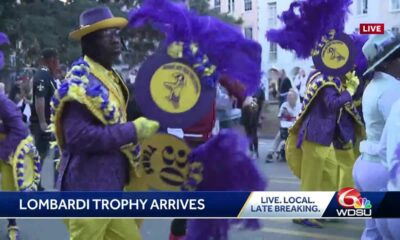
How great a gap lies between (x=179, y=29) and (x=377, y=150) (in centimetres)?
132

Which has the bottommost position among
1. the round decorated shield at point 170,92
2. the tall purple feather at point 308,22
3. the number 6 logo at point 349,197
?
the number 6 logo at point 349,197

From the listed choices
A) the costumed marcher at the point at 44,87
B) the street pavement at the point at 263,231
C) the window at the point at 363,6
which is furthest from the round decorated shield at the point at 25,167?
the window at the point at 363,6

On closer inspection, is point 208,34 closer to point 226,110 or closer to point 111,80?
point 111,80

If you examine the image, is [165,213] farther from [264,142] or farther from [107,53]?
[264,142]

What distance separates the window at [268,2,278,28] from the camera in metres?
6.79

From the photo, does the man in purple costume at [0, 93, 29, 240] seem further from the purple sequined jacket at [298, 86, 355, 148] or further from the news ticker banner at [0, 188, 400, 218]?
the purple sequined jacket at [298, 86, 355, 148]

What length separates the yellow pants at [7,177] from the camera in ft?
17.5

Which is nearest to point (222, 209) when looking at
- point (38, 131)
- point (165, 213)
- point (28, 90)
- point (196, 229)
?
point (165, 213)

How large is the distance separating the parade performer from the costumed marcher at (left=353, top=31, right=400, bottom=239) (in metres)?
2.40

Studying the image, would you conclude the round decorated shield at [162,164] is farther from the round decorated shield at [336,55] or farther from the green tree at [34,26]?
the green tree at [34,26]

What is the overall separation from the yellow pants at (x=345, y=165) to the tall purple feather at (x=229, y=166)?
94.9 inches

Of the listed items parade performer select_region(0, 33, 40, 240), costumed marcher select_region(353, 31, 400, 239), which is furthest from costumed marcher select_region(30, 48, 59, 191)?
costumed marcher select_region(353, 31, 400, 239)

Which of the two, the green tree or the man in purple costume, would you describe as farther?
the green tree

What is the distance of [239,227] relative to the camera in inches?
171
